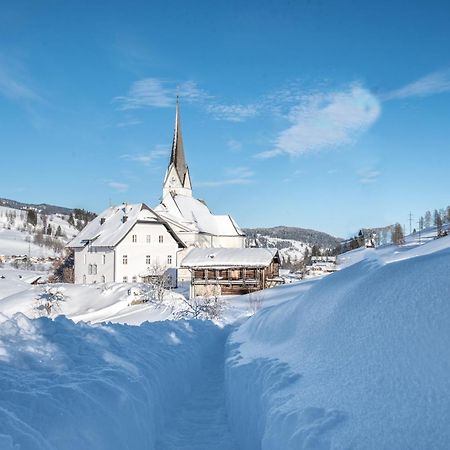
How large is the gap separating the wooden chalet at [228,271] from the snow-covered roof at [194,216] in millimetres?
19248

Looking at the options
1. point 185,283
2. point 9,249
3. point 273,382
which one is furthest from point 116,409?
point 9,249

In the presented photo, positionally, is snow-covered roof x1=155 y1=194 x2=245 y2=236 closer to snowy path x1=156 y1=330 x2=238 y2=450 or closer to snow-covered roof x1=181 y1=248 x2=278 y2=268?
snow-covered roof x1=181 y1=248 x2=278 y2=268

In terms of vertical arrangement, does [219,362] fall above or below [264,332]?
below

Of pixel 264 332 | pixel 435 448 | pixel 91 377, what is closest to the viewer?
pixel 435 448

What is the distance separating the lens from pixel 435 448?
9.61 feet

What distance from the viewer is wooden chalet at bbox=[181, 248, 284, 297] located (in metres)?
42.2

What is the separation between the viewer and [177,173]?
73250mm

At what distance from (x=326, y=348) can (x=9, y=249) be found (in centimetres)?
16510

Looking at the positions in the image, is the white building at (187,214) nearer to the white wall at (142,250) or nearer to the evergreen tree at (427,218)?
the white wall at (142,250)

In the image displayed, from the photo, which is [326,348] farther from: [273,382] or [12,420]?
[12,420]

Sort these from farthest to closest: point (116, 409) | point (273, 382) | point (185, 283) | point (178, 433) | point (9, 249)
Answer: point (9, 249)
point (185, 283)
point (178, 433)
point (273, 382)
point (116, 409)

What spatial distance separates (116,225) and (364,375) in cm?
4987

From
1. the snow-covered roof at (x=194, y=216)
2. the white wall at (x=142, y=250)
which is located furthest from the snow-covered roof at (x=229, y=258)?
the snow-covered roof at (x=194, y=216)

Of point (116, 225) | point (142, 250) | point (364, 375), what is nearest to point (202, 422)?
point (364, 375)
